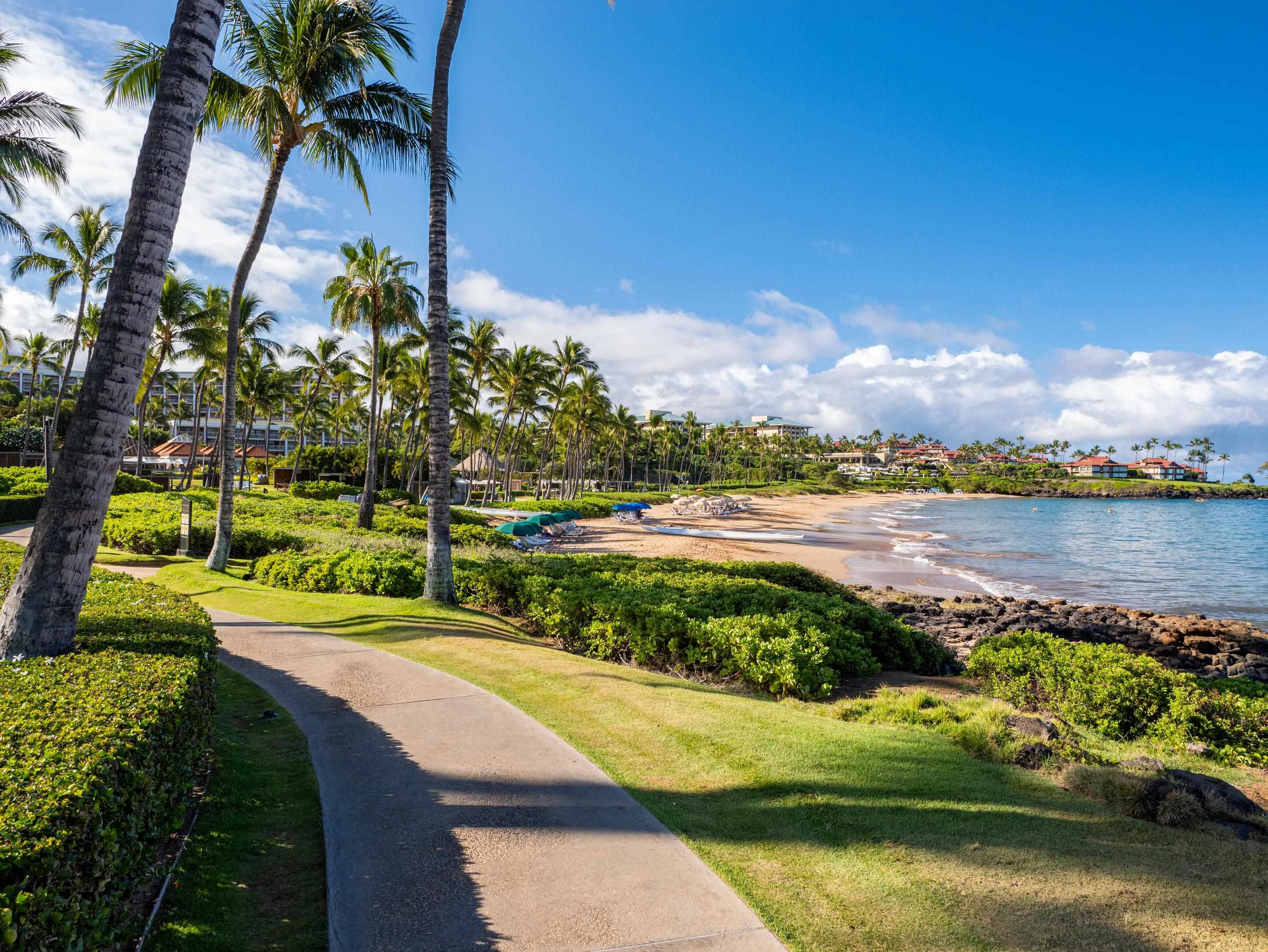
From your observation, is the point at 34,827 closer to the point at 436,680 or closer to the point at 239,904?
the point at 239,904

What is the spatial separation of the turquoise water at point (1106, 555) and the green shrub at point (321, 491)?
3261 centimetres

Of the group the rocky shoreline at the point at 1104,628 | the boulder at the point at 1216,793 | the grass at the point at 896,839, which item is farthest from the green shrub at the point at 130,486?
the boulder at the point at 1216,793

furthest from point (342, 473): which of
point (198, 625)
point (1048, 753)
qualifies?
point (1048, 753)

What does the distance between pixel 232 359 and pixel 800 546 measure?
31.8 metres

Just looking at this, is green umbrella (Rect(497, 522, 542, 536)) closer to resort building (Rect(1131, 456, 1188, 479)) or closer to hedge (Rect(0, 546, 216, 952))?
hedge (Rect(0, 546, 216, 952))

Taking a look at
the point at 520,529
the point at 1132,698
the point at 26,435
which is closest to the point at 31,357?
the point at 26,435

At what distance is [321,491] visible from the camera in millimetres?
39781

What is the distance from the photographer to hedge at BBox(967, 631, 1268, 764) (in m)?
7.16

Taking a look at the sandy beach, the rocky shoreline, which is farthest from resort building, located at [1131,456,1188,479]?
the rocky shoreline

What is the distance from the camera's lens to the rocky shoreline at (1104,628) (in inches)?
587

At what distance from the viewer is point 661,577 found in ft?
41.8

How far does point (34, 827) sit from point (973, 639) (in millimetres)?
16120

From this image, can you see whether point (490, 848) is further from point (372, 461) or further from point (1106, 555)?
point (1106, 555)

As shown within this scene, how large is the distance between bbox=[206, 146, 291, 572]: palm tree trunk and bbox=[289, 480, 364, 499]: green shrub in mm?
22636
